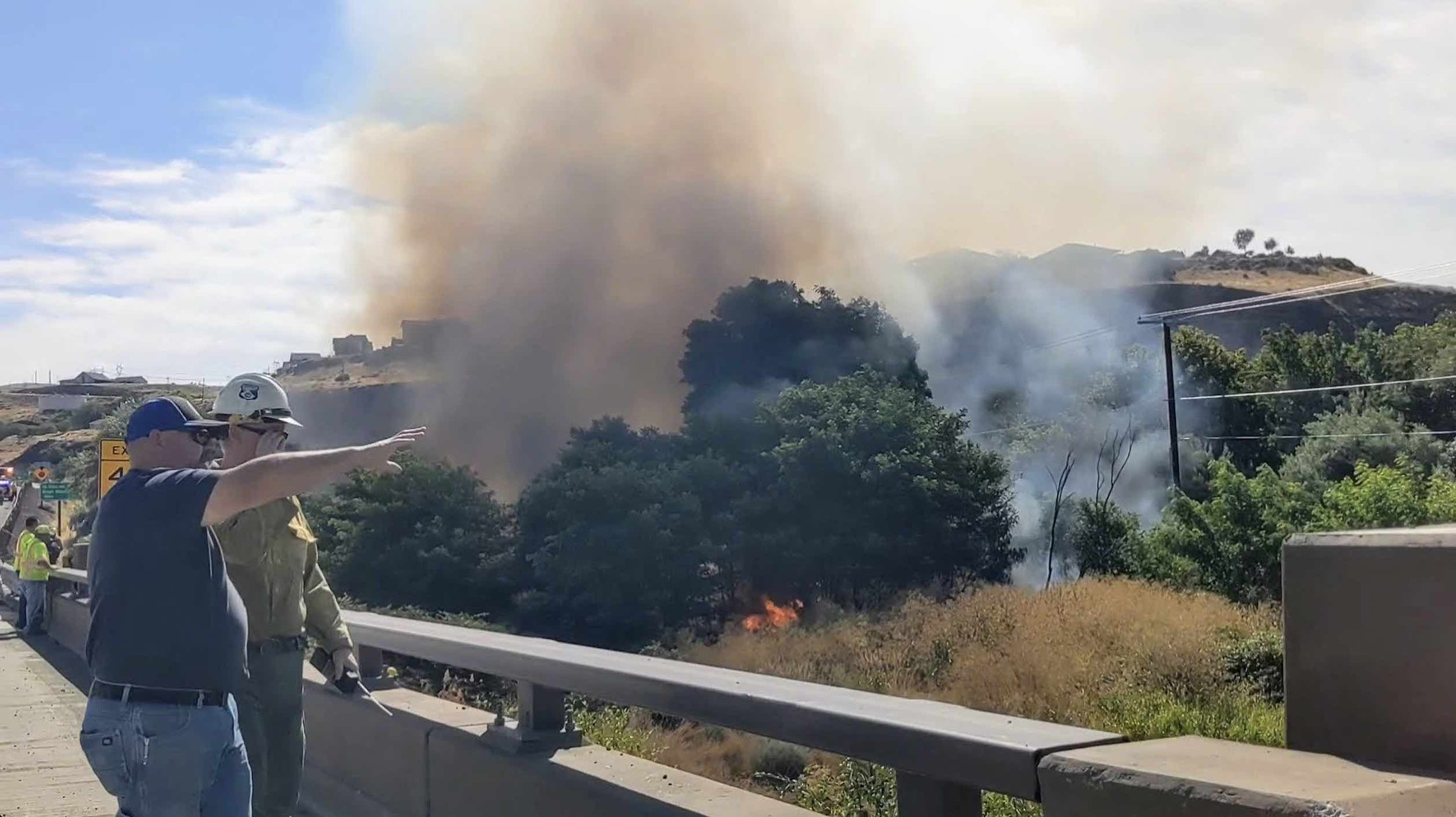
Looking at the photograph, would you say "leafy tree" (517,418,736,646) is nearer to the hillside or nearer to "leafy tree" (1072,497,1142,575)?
"leafy tree" (1072,497,1142,575)

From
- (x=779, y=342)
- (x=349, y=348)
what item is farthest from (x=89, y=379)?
(x=779, y=342)

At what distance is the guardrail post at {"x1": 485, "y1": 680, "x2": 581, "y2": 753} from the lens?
491 centimetres

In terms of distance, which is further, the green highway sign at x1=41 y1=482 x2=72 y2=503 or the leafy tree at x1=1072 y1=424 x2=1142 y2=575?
the leafy tree at x1=1072 y1=424 x2=1142 y2=575

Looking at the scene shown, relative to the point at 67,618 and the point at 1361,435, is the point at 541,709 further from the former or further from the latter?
the point at 1361,435

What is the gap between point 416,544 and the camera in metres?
41.3

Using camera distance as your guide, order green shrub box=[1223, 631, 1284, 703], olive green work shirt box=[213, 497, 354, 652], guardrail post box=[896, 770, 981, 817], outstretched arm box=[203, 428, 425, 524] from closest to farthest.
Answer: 1. guardrail post box=[896, 770, 981, 817]
2. outstretched arm box=[203, 428, 425, 524]
3. olive green work shirt box=[213, 497, 354, 652]
4. green shrub box=[1223, 631, 1284, 703]

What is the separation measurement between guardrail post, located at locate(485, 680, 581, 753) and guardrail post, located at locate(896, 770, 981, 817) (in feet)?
6.60

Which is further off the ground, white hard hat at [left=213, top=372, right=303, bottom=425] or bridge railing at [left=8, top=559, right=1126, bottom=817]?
white hard hat at [left=213, top=372, right=303, bottom=425]

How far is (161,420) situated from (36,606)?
1628cm

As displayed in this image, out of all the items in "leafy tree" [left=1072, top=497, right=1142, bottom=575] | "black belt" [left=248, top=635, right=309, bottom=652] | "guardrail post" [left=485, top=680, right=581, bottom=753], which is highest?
"black belt" [left=248, top=635, right=309, bottom=652]

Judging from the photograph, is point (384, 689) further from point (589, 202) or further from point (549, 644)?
point (589, 202)

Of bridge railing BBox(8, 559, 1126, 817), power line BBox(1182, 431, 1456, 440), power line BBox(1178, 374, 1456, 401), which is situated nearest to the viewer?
bridge railing BBox(8, 559, 1126, 817)

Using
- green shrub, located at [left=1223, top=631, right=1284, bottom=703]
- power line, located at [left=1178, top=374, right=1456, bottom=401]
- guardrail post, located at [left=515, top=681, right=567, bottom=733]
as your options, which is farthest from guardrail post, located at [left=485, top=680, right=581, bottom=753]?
power line, located at [left=1178, top=374, right=1456, bottom=401]

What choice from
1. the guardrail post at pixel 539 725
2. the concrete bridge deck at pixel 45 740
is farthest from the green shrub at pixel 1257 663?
the concrete bridge deck at pixel 45 740
